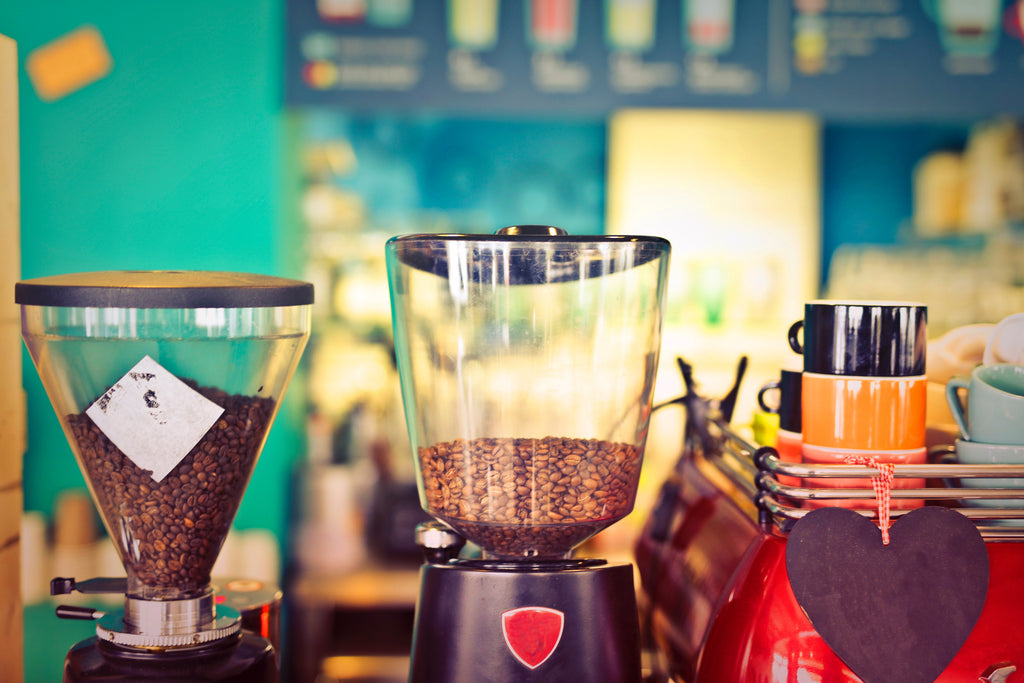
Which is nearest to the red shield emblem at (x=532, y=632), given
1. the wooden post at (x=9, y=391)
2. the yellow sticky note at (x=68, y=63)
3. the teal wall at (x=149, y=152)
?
the wooden post at (x=9, y=391)

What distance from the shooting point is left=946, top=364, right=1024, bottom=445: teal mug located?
60cm

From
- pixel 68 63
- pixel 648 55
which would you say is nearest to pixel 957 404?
pixel 648 55

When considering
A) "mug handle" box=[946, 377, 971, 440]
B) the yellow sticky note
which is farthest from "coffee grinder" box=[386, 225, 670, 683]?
the yellow sticky note

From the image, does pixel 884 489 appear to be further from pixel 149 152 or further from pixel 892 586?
pixel 149 152

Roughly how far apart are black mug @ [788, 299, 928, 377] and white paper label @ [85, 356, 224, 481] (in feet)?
1.50

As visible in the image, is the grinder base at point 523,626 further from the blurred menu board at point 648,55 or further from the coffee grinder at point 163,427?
the blurred menu board at point 648,55

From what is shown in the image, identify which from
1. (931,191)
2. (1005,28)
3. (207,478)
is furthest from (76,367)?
(931,191)

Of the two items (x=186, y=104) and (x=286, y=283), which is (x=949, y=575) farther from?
(x=186, y=104)

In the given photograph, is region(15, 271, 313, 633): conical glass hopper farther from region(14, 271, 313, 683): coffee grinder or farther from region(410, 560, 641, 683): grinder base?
region(410, 560, 641, 683): grinder base

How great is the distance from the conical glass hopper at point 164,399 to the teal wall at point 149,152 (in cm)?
177

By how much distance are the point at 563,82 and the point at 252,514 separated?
1.49 meters

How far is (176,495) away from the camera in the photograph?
26.4 inches

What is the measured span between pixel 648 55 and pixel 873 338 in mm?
2047

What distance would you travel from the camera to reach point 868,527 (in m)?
0.57
